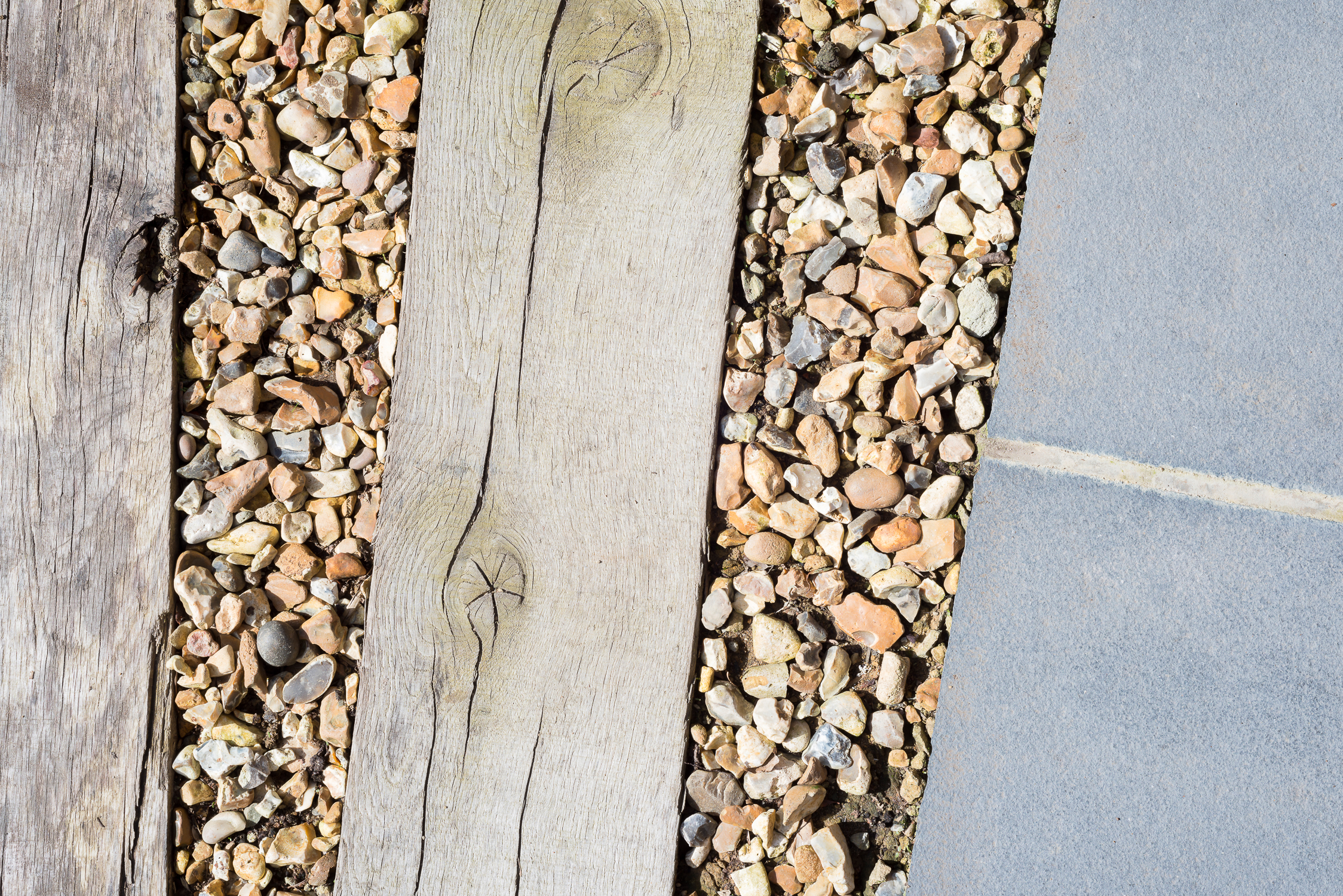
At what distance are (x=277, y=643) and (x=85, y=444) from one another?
471 mm

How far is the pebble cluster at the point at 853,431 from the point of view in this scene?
4.45 ft

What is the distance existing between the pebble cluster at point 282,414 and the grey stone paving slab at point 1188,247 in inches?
Answer: 41.5

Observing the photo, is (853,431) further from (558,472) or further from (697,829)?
(697,829)

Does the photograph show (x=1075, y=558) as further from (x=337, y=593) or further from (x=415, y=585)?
(x=337, y=593)

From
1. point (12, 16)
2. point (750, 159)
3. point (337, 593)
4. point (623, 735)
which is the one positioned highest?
point (12, 16)

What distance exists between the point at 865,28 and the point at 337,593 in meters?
1.27

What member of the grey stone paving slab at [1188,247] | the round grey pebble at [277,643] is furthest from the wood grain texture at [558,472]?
the grey stone paving slab at [1188,247]

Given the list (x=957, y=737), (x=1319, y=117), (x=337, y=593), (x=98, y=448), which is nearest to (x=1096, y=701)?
(x=957, y=737)

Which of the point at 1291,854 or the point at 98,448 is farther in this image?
the point at 98,448

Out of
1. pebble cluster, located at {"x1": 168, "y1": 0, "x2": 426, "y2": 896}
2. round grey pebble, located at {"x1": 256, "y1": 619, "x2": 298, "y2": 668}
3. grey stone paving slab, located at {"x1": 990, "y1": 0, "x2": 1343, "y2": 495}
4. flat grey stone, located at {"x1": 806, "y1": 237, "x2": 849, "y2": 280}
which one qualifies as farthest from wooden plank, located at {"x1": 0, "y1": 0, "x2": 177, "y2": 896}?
grey stone paving slab, located at {"x1": 990, "y1": 0, "x2": 1343, "y2": 495}

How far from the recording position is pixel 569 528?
53.6 inches

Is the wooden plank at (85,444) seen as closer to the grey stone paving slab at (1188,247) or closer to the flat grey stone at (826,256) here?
the flat grey stone at (826,256)

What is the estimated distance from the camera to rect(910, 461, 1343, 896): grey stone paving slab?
1.33 m

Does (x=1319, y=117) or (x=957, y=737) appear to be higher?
(x=1319, y=117)
